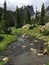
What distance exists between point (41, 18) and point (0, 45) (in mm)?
92480

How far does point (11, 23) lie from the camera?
177 metres

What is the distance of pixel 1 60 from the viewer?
41656 mm

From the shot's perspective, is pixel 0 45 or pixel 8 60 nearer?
pixel 8 60

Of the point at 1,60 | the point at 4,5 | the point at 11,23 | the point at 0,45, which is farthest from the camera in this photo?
the point at 11,23

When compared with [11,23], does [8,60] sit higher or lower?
higher

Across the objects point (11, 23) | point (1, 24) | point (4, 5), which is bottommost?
point (11, 23)

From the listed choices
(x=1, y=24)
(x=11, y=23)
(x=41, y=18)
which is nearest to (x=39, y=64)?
(x=1, y=24)

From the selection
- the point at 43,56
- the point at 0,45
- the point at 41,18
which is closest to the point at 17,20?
the point at 41,18

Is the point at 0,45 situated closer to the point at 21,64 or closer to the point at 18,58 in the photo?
the point at 18,58

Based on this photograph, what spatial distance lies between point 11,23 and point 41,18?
40789mm

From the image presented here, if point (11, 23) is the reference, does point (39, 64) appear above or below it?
above

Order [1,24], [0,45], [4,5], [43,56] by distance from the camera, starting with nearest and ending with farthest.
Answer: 1. [43,56]
2. [0,45]
3. [1,24]
4. [4,5]

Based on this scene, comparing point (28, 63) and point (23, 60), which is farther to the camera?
point (23, 60)

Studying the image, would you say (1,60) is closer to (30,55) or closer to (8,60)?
(8,60)
